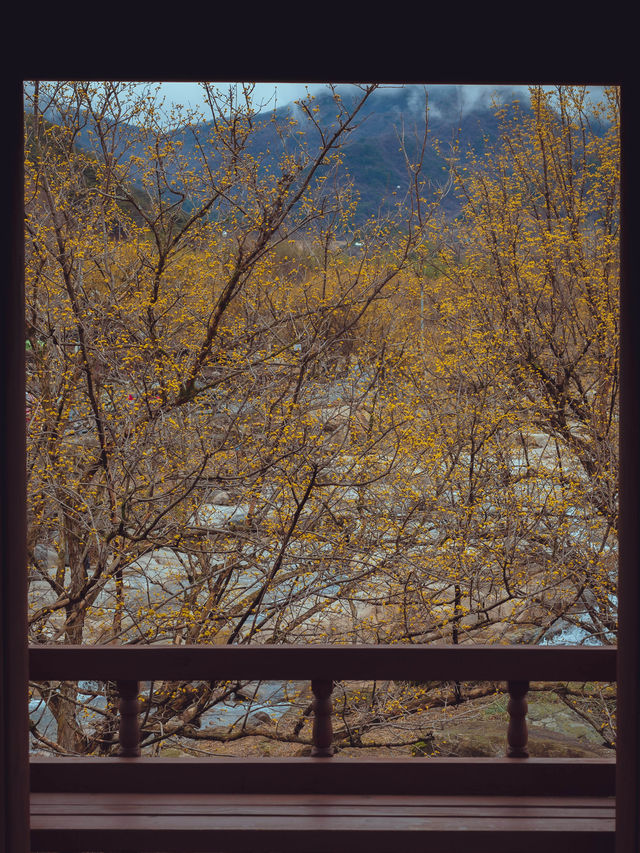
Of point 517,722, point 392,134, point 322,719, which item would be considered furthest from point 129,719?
point 392,134

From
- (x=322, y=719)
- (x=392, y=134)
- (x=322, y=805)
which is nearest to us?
(x=322, y=805)

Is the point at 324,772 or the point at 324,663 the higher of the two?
the point at 324,663

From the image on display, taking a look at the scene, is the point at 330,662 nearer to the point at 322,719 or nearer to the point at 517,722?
the point at 322,719

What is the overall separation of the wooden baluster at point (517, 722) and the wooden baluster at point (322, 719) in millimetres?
367

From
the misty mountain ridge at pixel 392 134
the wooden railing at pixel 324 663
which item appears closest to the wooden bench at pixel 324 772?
the wooden railing at pixel 324 663

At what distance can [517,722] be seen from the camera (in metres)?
1.54

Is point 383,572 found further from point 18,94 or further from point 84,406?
point 18,94

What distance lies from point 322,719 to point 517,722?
0.40 m

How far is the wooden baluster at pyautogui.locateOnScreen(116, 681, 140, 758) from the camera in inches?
59.6

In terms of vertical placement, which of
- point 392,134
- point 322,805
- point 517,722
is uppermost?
point 392,134

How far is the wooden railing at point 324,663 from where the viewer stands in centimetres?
147

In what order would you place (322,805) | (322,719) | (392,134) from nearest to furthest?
(322,805) → (322,719) → (392,134)

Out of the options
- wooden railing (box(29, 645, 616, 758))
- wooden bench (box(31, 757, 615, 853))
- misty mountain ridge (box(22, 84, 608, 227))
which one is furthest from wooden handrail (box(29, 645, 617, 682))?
misty mountain ridge (box(22, 84, 608, 227))

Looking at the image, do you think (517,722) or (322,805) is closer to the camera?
(322,805)
